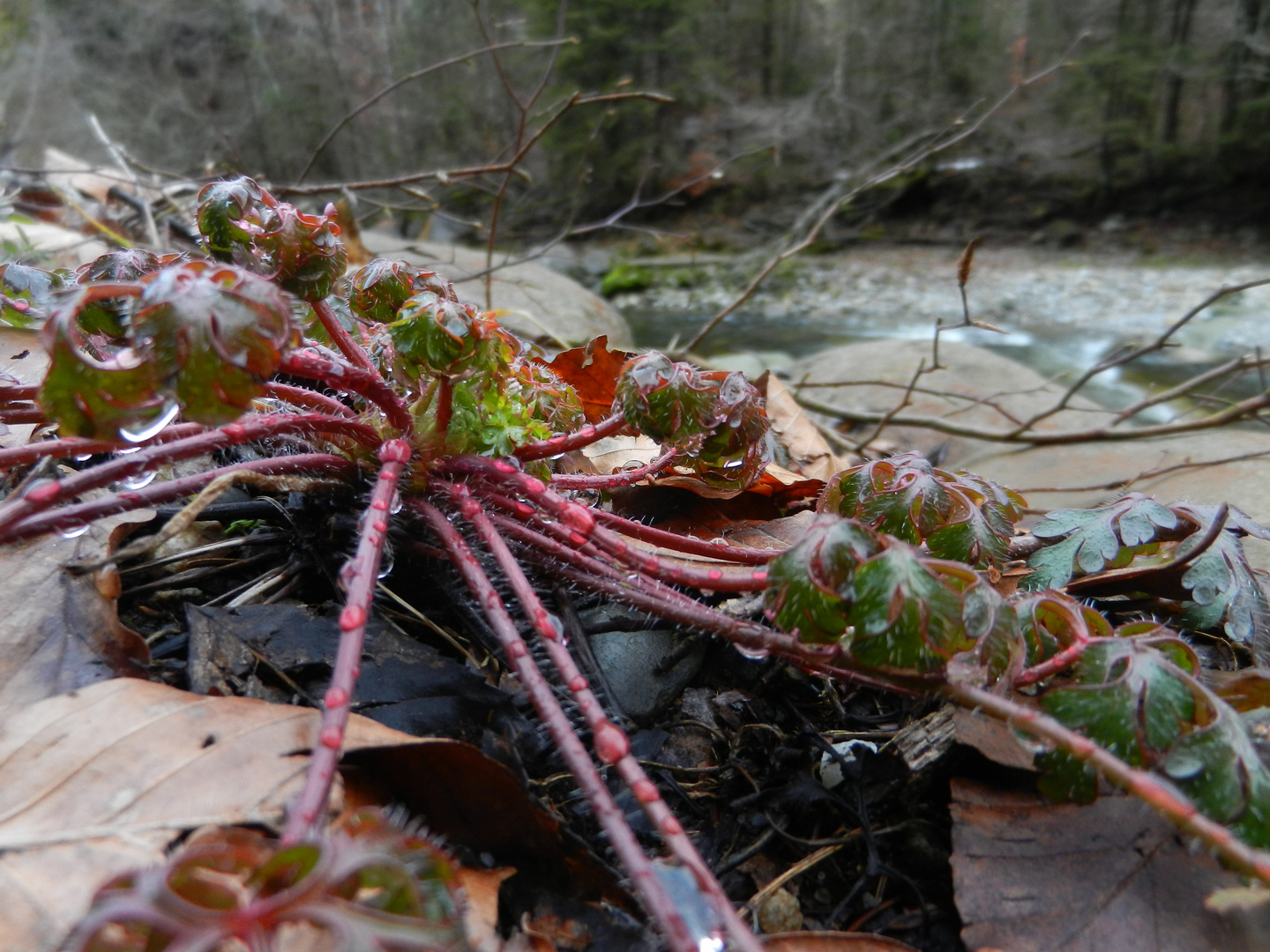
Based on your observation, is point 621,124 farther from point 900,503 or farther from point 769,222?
point 900,503

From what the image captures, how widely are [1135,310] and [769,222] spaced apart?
21.2 feet

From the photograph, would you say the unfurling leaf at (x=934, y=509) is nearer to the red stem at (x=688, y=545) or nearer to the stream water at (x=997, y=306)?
the red stem at (x=688, y=545)

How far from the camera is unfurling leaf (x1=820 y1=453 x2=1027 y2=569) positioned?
1.20 m

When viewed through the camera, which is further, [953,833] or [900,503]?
[900,503]

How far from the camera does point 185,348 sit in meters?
0.74

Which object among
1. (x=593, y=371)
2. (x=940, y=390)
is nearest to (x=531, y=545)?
(x=593, y=371)

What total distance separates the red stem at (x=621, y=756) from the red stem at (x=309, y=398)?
0.36 m

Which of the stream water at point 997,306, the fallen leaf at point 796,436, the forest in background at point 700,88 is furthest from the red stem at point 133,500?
the forest in background at point 700,88

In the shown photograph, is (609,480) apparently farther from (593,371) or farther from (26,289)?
(26,289)

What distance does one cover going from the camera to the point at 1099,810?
38.1 inches

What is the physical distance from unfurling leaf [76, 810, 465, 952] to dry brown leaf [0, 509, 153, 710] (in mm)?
469

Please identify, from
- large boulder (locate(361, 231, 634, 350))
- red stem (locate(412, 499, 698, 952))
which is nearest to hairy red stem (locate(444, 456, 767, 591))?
red stem (locate(412, 499, 698, 952))

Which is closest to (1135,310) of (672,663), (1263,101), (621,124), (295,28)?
(1263,101)

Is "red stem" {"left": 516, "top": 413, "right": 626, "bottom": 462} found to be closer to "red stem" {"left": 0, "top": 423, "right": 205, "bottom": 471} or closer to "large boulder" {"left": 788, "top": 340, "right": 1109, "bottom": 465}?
"red stem" {"left": 0, "top": 423, "right": 205, "bottom": 471}
